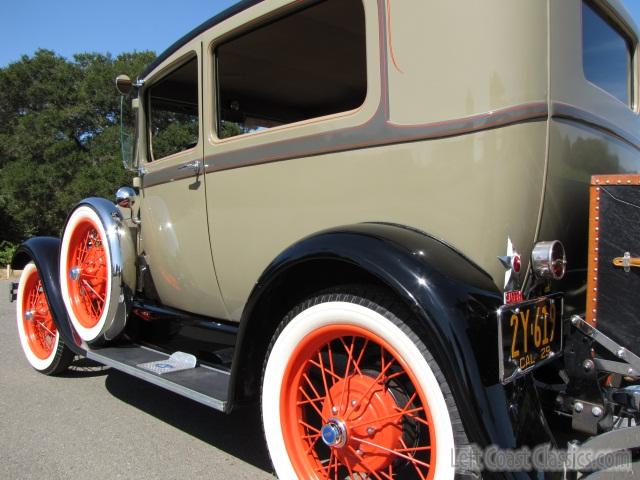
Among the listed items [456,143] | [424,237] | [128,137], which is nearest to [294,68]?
[128,137]

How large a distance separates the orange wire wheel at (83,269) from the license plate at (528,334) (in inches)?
99.8

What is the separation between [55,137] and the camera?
21.7 meters

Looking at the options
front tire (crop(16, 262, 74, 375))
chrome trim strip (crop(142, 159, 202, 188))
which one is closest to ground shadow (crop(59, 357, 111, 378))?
front tire (crop(16, 262, 74, 375))

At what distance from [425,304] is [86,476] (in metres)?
1.87

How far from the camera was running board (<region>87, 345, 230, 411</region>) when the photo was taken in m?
2.27

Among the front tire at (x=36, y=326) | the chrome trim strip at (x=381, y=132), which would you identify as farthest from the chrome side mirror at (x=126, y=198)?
the chrome trim strip at (x=381, y=132)

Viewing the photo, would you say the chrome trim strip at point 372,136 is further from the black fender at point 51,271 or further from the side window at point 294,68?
the black fender at point 51,271

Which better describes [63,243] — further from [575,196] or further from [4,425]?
[575,196]

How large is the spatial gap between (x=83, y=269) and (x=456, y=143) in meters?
2.68

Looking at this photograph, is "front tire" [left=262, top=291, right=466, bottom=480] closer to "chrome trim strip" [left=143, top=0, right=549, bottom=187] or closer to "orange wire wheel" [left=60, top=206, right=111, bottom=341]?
"chrome trim strip" [left=143, top=0, right=549, bottom=187]

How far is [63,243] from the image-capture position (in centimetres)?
352

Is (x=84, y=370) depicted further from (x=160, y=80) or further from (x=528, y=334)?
(x=528, y=334)

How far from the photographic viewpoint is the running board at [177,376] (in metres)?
2.27

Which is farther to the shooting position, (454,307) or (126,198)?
(126,198)
